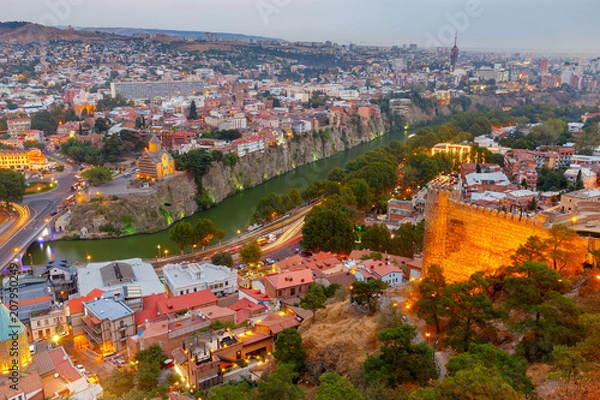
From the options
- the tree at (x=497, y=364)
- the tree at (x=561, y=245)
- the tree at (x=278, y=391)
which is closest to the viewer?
the tree at (x=497, y=364)

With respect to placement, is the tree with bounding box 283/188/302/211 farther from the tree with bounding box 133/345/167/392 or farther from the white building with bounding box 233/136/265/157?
the tree with bounding box 133/345/167/392

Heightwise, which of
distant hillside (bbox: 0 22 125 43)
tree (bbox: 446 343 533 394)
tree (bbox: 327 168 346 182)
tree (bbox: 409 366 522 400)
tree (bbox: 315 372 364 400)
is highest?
distant hillside (bbox: 0 22 125 43)

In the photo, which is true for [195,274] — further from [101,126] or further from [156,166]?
[101,126]

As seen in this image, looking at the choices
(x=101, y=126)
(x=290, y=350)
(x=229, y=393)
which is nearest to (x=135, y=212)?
(x=290, y=350)

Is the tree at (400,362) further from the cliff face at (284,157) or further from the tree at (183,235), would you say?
the cliff face at (284,157)

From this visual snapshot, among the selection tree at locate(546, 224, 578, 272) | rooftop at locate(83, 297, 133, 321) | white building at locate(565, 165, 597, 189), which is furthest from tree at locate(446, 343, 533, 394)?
white building at locate(565, 165, 597, 189)

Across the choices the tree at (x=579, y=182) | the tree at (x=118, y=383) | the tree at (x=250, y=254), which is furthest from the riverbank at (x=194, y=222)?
the tree at (x=579, y=182)
